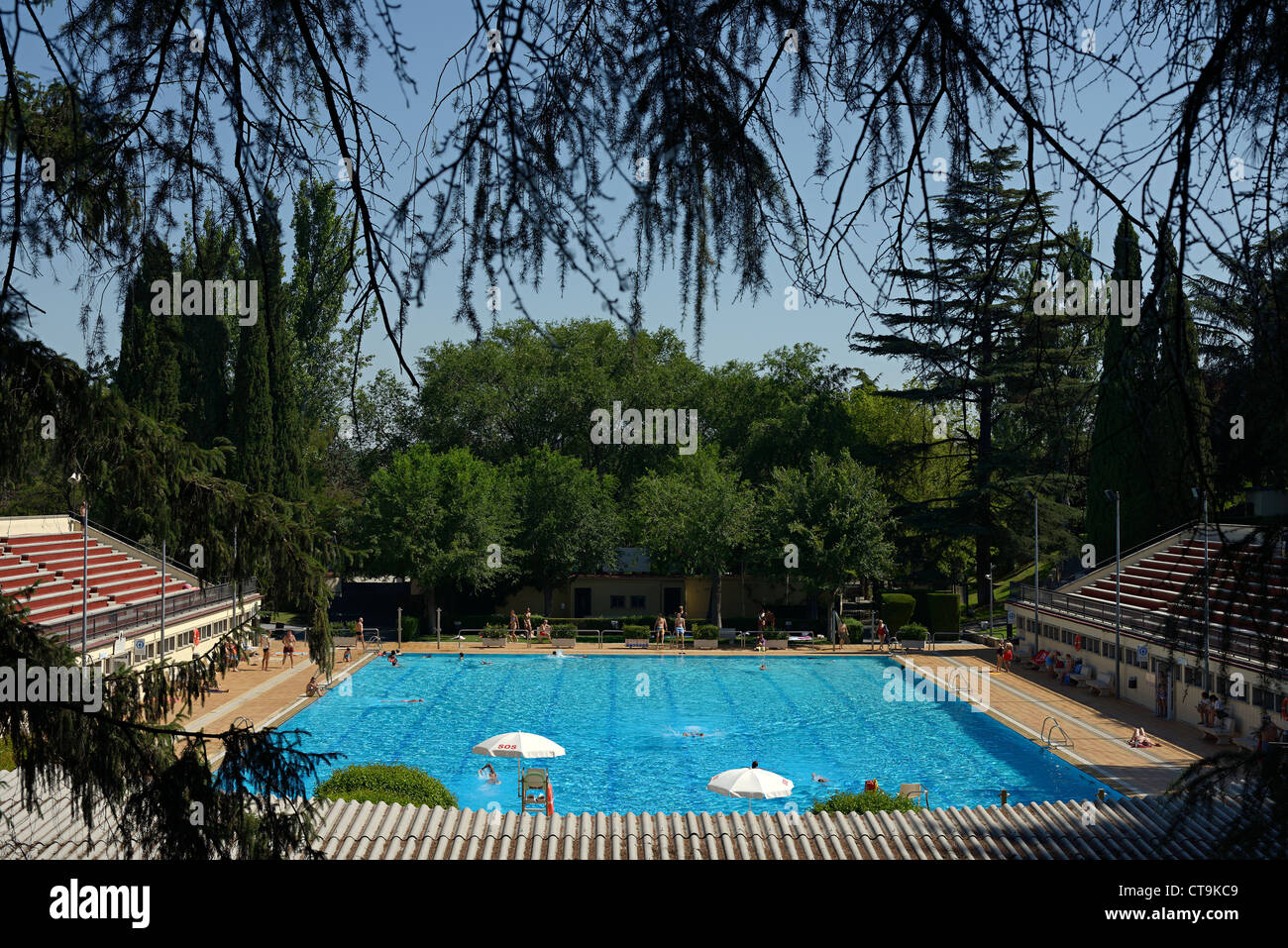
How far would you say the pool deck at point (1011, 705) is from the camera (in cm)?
1888

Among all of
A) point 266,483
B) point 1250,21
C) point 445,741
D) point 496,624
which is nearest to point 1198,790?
point 1250,21

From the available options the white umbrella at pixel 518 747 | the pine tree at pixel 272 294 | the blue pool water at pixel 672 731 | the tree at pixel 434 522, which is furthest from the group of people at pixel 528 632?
the pine tree at pixel 272 294

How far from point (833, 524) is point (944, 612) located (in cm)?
534

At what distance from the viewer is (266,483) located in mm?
34656

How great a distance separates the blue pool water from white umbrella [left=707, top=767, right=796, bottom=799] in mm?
584

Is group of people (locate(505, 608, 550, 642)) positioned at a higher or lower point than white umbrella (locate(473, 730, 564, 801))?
lower

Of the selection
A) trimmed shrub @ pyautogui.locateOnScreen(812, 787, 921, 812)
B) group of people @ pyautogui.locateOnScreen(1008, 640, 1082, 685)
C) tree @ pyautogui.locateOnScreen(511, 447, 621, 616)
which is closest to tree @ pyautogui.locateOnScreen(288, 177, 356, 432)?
trimmed shrub @ pyautogui.locateOnScreen(812, 787, 921, 812)

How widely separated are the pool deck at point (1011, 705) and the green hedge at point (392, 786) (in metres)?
2.41

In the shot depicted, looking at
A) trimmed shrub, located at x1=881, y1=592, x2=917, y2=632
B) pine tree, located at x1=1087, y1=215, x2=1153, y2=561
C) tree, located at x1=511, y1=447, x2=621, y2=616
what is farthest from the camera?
tree, located at x1=511, y1=447, x2=621, y2=616

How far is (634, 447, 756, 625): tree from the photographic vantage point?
40.5 metres

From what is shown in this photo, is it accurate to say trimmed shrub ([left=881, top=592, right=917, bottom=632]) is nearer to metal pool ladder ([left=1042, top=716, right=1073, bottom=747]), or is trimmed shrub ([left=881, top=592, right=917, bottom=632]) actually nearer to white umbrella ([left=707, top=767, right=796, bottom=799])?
metal pool ladder ([left=1042, top=716, right=1073, bottom=747])

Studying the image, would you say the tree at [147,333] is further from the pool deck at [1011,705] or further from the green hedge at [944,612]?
the green hedge at [944,612]
